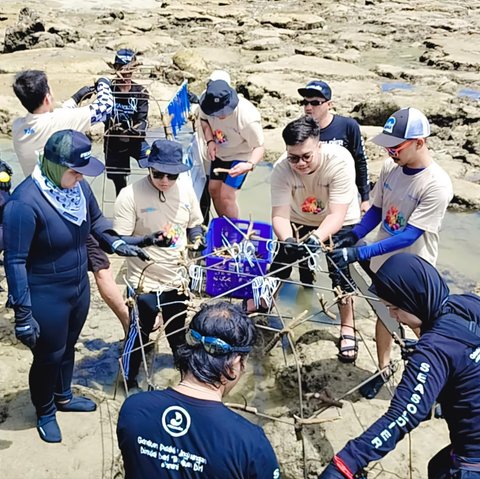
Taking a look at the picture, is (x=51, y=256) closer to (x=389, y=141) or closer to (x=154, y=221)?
(x=154, y=221)

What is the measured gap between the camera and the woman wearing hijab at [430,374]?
2.26 m

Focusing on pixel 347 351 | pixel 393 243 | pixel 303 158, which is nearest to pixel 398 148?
pixel 393 243

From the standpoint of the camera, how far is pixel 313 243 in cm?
395

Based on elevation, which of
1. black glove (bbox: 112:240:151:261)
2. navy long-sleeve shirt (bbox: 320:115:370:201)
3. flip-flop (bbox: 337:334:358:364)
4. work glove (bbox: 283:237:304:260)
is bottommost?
flip-flop (bbox: 337:334:358:364)

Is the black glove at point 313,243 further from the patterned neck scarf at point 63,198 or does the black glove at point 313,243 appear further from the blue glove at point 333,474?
the blue glove at point 333,474

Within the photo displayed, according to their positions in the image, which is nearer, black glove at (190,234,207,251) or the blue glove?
the blue glove

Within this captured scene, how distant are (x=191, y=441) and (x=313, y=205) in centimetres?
267

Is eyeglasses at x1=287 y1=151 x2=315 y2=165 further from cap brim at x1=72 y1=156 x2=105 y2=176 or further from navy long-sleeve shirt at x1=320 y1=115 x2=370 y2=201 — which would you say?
cap brim at x1=72 y1=156 x2=105 y2=176

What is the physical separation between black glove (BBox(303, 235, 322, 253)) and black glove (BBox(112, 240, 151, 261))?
978 mm

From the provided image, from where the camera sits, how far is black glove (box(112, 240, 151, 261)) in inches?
143

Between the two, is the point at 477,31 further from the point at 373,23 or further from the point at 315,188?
the point at 315,188

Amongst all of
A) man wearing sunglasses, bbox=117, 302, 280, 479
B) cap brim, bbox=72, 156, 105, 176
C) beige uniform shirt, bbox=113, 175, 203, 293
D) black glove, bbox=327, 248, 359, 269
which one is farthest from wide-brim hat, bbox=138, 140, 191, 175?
man wearing sunglasses, bbox=117, 302, 280, 479

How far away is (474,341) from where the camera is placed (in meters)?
2.34

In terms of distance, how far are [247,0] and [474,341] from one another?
855 inches
